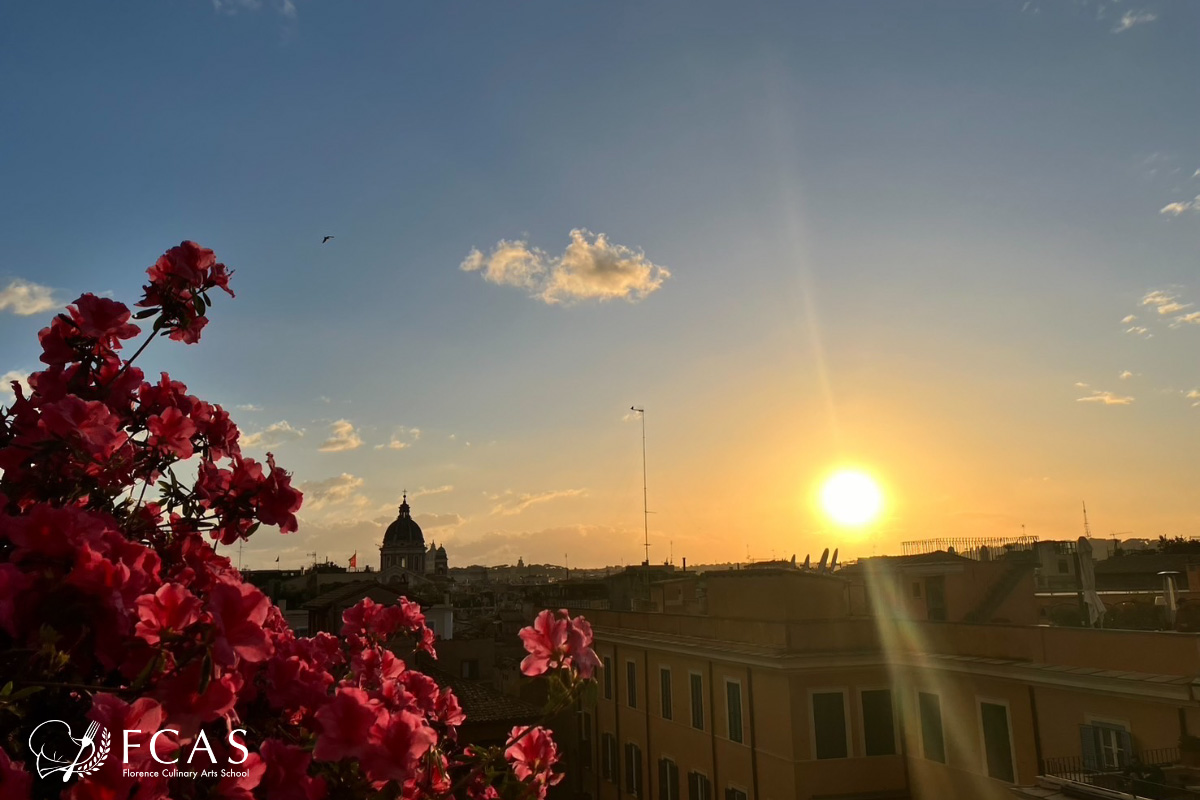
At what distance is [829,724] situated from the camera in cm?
1866

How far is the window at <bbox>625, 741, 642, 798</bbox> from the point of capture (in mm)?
25828

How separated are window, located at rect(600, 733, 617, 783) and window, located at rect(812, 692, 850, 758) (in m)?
11.1

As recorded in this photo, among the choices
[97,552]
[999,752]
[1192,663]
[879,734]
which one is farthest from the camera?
[879,734]

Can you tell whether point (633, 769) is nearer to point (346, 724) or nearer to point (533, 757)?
point (533, 757)

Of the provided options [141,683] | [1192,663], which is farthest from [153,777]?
[1192,663]

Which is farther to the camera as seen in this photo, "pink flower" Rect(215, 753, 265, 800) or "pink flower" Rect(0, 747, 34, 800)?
"pink flower" Rect(215, 753, 265, 800)

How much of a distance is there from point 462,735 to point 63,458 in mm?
25376

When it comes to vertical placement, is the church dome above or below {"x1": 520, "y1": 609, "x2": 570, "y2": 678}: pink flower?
above

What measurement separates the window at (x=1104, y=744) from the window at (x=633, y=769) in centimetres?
1479

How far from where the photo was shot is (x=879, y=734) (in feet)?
61.4

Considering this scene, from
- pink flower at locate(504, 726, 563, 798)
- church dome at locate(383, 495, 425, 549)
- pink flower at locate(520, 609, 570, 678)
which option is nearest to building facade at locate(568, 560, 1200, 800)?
pink flower at locate(504, 726, 563, 798)

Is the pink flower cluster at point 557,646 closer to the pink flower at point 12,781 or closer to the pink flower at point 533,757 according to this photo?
the pink flower at point 533,757

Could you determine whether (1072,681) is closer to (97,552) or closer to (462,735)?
(97,552)

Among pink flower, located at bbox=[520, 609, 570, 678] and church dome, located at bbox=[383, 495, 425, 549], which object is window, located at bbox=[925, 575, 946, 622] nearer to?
pink flower, located at bbox=[520, 609, 570, 678]
